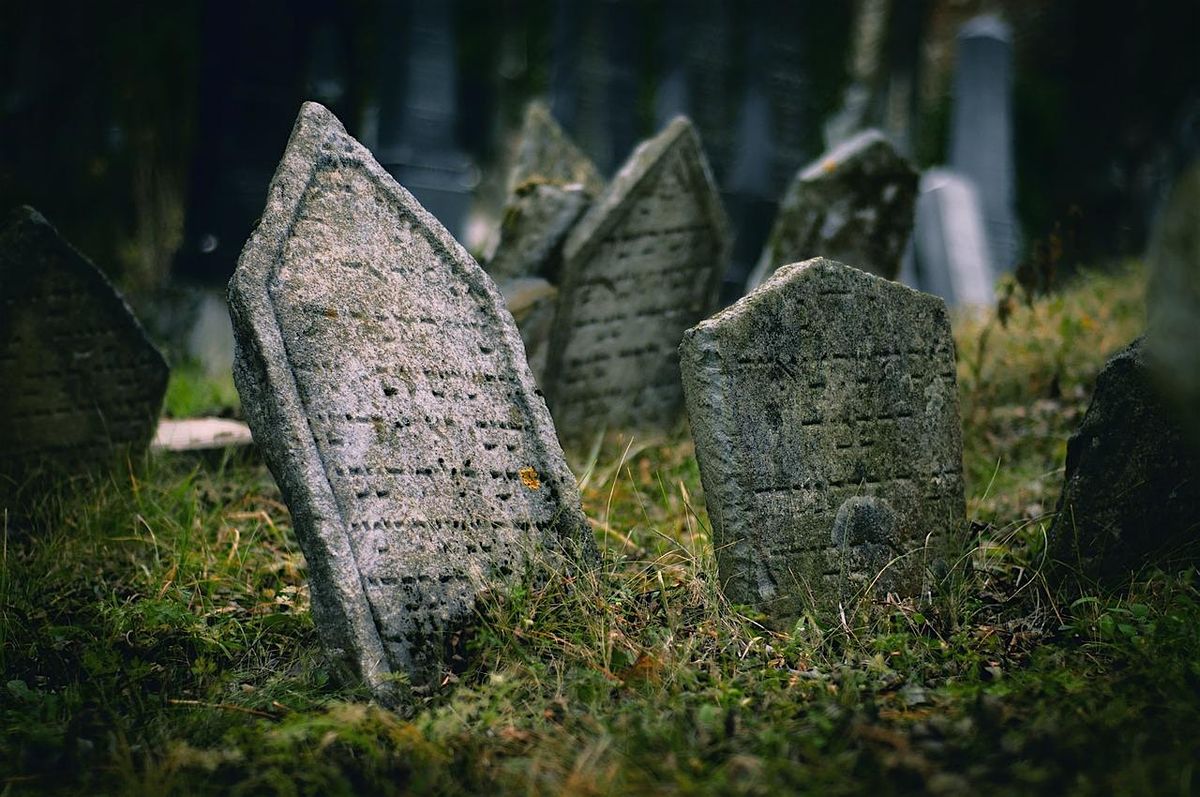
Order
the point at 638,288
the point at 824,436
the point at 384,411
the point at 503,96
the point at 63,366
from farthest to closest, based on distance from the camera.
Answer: the point at 503,96
the point at 638,288
the point at 63,366
the point at 824,436
the point at 384,411

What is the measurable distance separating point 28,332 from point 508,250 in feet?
6.73

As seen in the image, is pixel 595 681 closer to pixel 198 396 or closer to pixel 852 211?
pixel 852 211

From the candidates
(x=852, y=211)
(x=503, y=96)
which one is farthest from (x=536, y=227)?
(x=503, y=96)

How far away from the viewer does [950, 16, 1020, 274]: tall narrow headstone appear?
33.9 ft

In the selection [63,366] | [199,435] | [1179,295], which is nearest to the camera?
[1179,295]

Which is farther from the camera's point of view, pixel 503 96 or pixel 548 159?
pixel 503 96

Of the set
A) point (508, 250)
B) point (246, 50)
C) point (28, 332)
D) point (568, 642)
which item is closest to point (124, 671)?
point (568, 642)

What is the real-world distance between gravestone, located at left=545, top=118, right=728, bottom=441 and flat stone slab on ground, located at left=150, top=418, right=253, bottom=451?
1.42 meters

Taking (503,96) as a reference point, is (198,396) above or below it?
below

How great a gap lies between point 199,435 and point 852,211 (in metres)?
3.31

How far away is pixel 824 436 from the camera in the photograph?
10.7 feet

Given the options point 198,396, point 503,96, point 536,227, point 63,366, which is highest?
point 503,96

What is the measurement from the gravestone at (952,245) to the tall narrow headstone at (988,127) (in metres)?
0.35

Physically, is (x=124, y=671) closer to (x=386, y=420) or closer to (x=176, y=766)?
(x=176, y=766)
